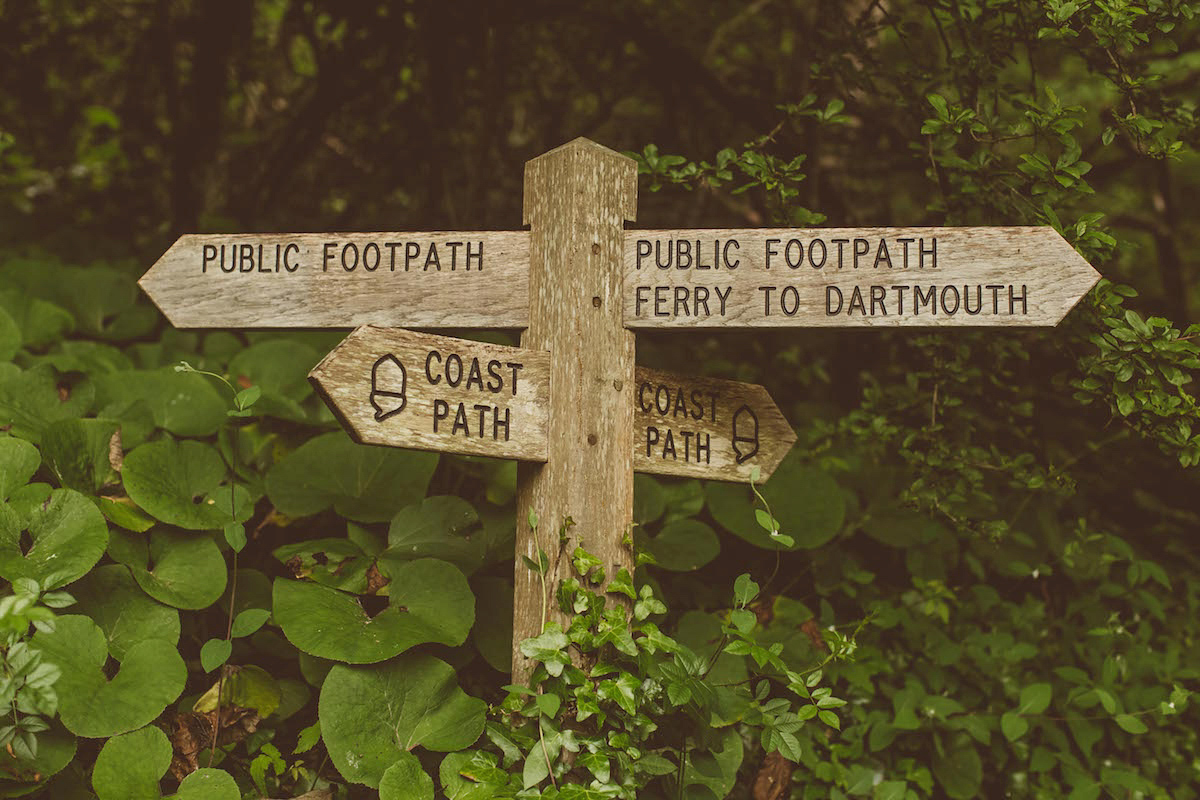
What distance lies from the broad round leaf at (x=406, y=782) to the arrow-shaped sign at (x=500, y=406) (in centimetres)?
53

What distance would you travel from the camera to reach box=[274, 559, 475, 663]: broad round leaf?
63.4 inches

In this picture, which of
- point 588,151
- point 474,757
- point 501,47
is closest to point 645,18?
point 501,47

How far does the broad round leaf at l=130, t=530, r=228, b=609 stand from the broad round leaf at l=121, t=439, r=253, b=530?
0.17ft

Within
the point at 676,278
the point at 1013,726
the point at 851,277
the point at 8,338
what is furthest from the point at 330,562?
the point at 1013,726

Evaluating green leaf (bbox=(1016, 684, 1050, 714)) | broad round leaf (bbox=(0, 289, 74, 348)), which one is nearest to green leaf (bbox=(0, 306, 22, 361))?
broad round leaf (bbox=(0, 289, 74, 348))

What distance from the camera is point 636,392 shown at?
5.75 ft

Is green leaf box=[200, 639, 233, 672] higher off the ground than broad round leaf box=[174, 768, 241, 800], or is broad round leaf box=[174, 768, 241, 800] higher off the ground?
green leaf box=[200, 639, 233, 672]

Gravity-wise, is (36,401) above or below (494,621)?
above

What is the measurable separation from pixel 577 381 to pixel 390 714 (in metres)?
0.69

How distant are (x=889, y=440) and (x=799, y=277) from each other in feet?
2.55

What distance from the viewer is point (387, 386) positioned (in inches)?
59.6

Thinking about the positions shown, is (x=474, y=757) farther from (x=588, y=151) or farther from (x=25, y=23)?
(x=25, y=23)

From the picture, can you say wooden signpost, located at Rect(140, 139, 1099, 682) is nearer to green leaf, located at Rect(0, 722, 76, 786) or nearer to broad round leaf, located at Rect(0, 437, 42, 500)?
broad round leaf, located at Rect(0, 437, 42, 500)

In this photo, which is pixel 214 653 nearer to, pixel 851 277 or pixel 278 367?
pixel 278 367
